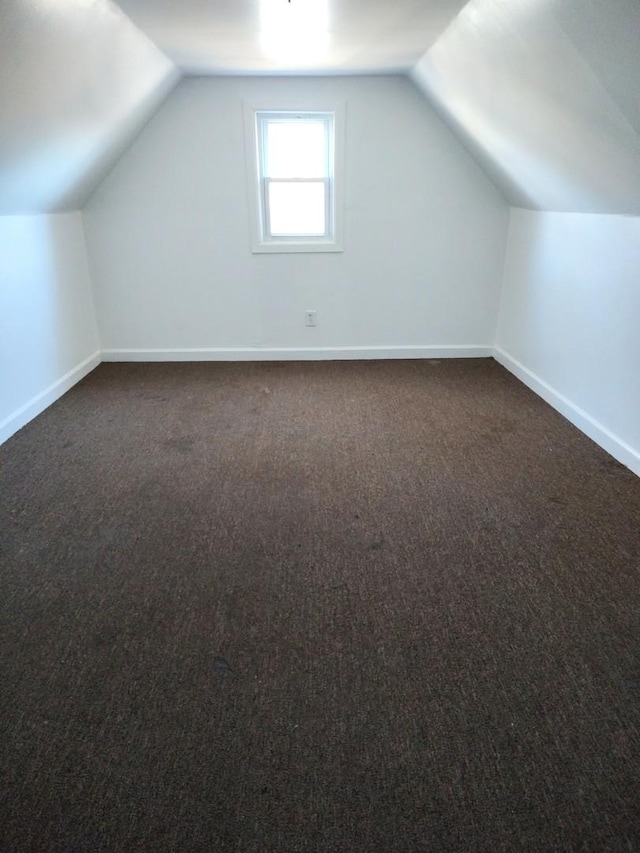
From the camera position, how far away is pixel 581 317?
3.02m

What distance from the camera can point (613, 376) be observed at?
8.96ft

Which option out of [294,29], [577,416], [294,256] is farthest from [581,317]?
[294,29]

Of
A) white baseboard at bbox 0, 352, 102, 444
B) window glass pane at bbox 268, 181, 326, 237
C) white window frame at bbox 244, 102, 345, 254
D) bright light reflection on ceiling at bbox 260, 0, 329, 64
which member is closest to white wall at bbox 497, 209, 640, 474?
white window frame at bbox 244, 102, 345, 254

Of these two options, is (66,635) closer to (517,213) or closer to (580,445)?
(580,445)

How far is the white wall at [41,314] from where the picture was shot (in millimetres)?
2932

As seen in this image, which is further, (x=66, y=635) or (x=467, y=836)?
(x=66, y=635)

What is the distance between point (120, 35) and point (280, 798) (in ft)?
9.81

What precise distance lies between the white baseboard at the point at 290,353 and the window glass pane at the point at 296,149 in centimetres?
129

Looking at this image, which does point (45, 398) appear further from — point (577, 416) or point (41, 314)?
point (577, 416)

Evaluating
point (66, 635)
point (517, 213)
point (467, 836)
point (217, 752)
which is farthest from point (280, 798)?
point (517, 213)

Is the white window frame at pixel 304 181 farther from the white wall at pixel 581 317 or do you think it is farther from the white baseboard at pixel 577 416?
the white baseboard at pixel 577 416

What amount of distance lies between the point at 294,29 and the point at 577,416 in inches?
99.1

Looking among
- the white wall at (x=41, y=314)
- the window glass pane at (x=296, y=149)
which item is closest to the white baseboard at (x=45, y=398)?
the white wall at (x=41, y=314)

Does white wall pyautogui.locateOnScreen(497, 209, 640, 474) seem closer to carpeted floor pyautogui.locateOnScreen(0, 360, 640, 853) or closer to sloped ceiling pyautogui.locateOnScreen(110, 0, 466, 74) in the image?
carpeted floor pyautogui.locateOnScreen(0, 360, 640, 853)
